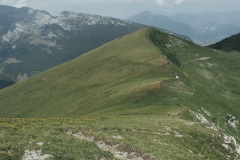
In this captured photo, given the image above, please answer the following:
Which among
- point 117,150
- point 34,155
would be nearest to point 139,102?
point 117,150

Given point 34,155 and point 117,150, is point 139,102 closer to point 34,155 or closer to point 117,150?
point 117,150

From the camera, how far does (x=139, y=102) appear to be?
3063 inches

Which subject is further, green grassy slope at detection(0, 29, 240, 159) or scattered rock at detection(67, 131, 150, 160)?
green grassy slope at detection(0, 29, 240, 159)

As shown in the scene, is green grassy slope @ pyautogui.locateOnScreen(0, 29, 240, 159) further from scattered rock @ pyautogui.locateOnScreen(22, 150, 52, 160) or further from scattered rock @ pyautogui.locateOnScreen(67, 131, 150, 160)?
scattered rock @ pyautogui.locateOnScreen(22, 150, 52, 160)

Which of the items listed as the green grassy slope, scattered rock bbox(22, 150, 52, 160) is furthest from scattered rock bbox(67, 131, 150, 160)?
scattered rock bbox(22, 150, 52, 160)

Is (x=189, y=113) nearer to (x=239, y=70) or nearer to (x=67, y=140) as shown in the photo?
(x=67, y=140)

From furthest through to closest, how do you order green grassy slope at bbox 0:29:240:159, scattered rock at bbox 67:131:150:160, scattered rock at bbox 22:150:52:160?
green grassy slope at bbox 0:29:240:159 → scattered rock at bbox 67:131:150:160 → scattered rock at bbox 22:150:52:160

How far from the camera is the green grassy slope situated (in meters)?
35.7

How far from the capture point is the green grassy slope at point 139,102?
35688 mm

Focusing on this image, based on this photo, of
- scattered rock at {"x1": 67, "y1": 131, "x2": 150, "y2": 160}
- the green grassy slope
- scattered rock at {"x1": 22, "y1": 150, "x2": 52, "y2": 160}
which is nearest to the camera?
scattered rock at {"x1": 22, "y1": 150, "x2": 52, "y2": 160}

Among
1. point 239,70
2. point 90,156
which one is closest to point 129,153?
point 90,156

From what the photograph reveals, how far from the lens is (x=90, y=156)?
29562 mm

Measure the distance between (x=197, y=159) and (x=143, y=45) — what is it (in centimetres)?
10717

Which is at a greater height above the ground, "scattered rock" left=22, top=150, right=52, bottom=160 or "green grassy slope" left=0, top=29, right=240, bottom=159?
"scattered rock" left=22, top=150, right=52, bottom=160
